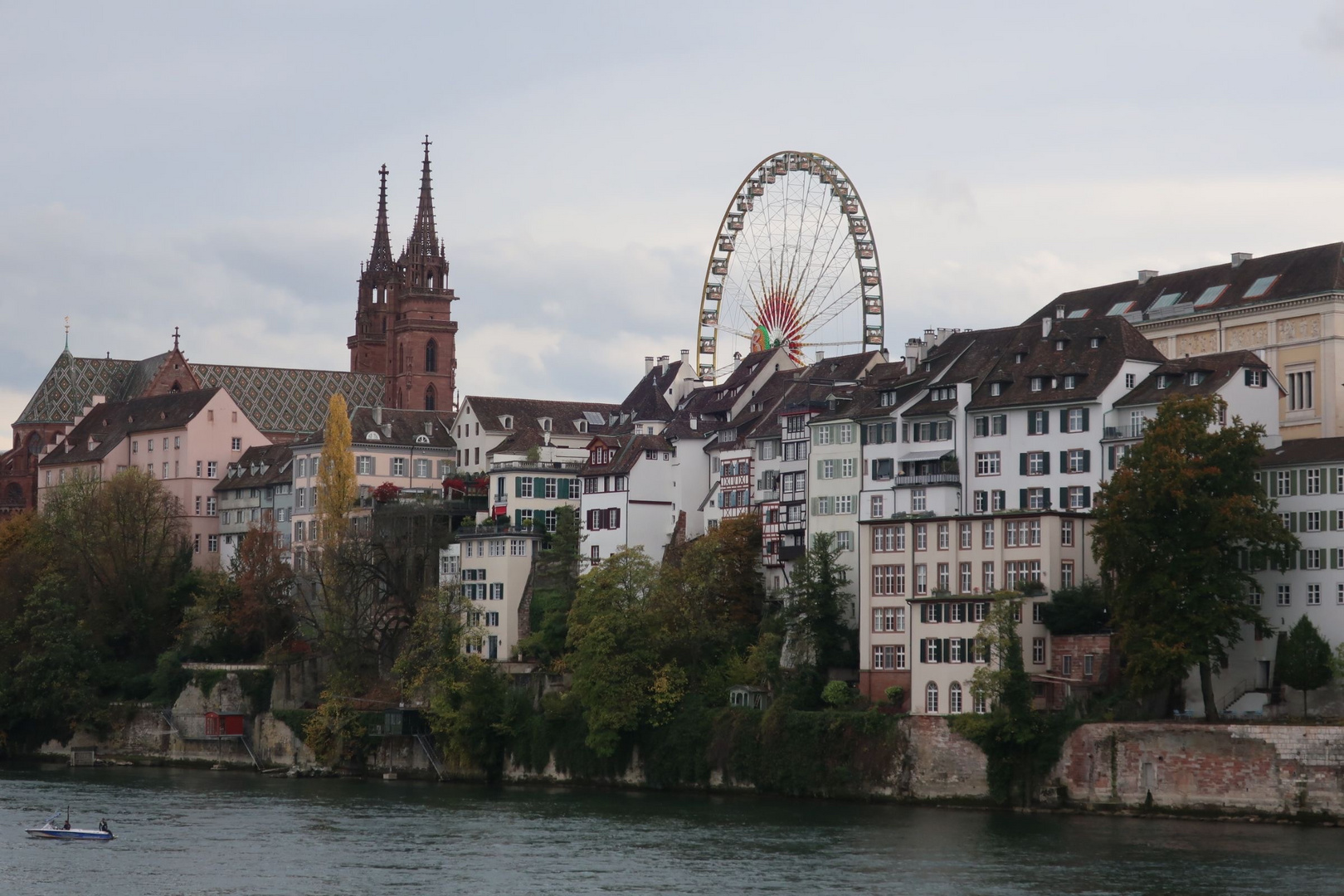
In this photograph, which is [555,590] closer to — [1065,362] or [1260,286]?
[1065,362]

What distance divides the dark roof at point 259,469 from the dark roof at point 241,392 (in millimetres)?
20672

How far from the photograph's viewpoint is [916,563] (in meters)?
104

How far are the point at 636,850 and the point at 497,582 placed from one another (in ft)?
148

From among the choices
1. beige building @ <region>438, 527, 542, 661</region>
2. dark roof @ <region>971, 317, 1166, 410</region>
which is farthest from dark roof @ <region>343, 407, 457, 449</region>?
dark roof @ <region>971, 317, 1166, 410</region>

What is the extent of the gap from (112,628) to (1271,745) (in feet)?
260

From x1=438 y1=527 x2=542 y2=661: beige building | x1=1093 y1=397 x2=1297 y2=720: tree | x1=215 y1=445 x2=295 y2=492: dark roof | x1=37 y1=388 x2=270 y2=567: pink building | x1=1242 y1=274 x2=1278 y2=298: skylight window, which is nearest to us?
x1=1093 y1=397 x2=1297 y2=720: tree

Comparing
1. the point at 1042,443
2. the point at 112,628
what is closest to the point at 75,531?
the point at 112,628

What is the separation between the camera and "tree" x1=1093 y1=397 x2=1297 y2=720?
303ft

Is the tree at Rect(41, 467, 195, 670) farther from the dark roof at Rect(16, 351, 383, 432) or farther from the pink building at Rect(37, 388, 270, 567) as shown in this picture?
the dark roof at Rect(16, 351, 383, 432)

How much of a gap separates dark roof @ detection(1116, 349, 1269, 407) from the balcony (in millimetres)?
8802

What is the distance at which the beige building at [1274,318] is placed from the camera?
4446 inches

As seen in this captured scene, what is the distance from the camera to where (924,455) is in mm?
112062

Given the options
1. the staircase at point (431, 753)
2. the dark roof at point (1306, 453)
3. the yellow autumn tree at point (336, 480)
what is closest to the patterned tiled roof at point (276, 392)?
the yellow autumn tree at point (336, 480)

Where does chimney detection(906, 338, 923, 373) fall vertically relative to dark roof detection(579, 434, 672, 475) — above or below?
above
